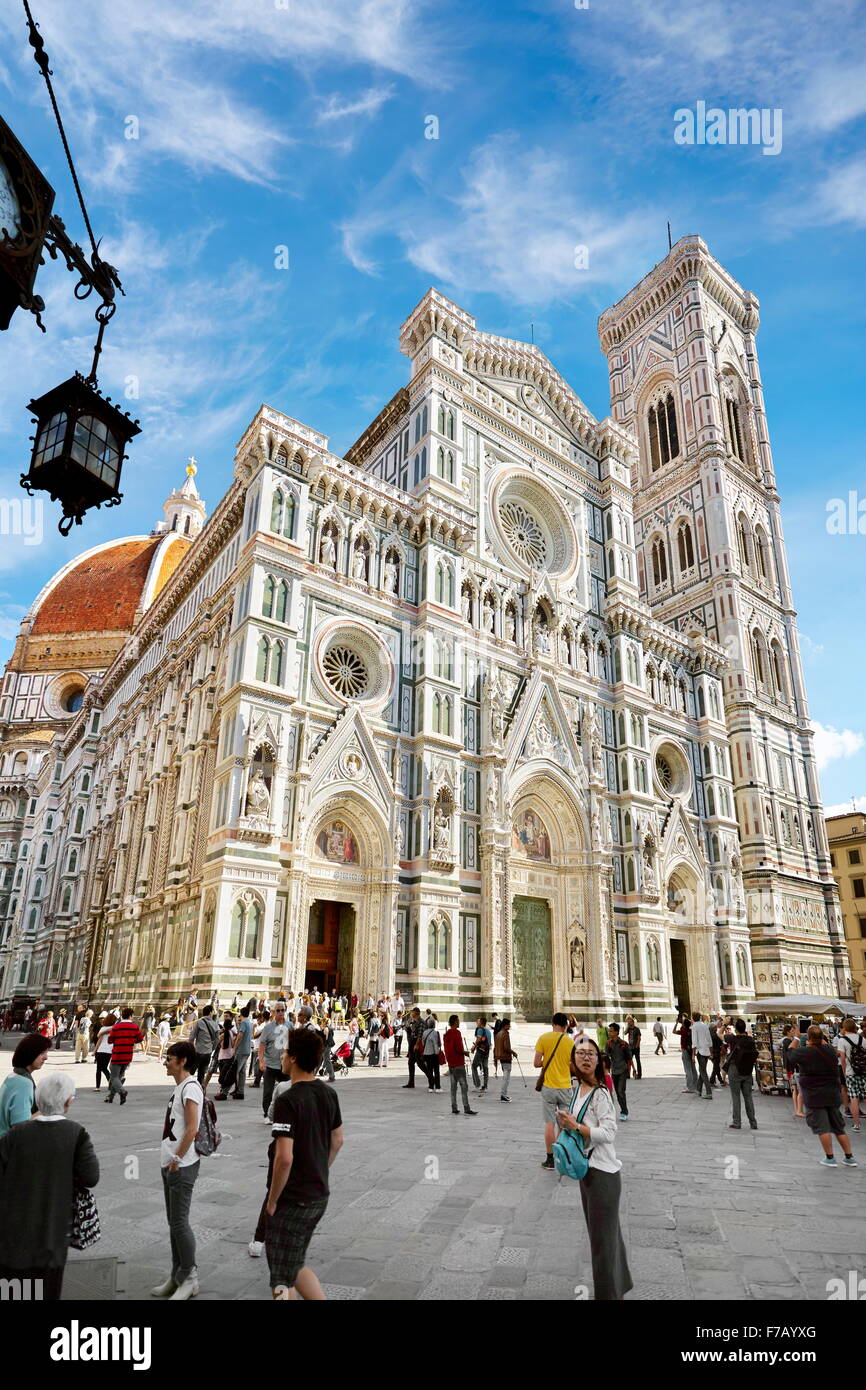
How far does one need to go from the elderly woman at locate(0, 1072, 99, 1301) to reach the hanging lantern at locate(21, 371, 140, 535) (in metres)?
5.11

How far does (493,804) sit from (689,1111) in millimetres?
14516

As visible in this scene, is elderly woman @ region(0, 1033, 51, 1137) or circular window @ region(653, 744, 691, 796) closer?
elderly woman @ region(0, 1033, 51, 1137)

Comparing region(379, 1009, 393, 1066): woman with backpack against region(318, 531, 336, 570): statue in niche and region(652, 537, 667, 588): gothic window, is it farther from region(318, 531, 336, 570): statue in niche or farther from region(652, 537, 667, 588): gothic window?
region(652, 537, 667, 588): gothic window

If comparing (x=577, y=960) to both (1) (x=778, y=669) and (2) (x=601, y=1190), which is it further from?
(2) (x=601, y=1190)

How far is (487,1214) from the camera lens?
686cm

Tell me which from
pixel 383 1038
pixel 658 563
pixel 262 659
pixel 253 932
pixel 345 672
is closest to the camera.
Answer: pixel 383 1038

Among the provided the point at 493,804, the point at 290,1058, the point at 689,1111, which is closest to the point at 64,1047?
the point at 493,804

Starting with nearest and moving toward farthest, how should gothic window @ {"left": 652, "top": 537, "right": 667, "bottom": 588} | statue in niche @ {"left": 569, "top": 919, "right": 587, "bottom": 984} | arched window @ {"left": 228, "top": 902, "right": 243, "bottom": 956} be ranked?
1. arched window @ {"left": 228, "top": 902, "right": 243, "bottom": 956}
2. statue in niche @ {"left": 569, "top": 919, "right": 587, "bottom": 984}
3. gothic window @ {"left": 652, "top": 537, "right": 667, "bottom": 588}

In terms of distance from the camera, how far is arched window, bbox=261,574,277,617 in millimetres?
24438

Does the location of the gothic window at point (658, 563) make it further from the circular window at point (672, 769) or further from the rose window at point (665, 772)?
the rose window at point (665, 772)

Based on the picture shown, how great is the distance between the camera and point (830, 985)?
135ft

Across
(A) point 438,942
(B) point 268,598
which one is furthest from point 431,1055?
(B) point 268,598

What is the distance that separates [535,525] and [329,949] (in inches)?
821

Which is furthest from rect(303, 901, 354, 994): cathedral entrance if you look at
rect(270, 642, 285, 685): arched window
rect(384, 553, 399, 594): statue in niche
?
rect(384, 553, 399, 594): statue in niche
